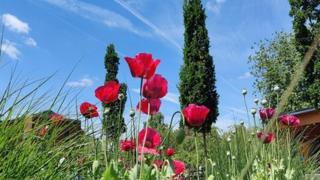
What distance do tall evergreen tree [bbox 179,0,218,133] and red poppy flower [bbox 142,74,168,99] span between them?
16.0 meters

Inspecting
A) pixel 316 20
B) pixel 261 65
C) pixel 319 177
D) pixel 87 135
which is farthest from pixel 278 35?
pixel 87 135

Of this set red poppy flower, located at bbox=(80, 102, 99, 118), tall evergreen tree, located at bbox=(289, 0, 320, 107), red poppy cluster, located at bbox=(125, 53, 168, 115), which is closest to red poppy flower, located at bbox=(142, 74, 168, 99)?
red poppy cluster, located at bbox=(125, 53, 168, 115)

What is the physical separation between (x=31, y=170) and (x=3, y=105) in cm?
46

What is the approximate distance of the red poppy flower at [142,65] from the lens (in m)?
1.47

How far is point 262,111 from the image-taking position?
2.84m

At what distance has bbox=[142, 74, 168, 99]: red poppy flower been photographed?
1507 millimetres

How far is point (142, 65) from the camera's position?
4.84ft

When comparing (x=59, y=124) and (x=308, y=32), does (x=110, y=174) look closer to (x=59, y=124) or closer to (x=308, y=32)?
(x=59, y=124)

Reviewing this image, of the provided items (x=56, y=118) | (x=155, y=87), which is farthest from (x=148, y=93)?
(x=56, y=118)

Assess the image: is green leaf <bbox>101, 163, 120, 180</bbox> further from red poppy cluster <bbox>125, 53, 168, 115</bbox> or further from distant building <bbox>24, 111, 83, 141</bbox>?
distant building <bbox>24, 111, 83, 141</bbox>

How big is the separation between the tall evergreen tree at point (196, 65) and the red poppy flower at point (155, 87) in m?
16.0

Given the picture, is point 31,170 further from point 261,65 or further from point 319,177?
point 261,65

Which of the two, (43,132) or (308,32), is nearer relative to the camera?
(43,132)

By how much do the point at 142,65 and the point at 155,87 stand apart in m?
0.09
